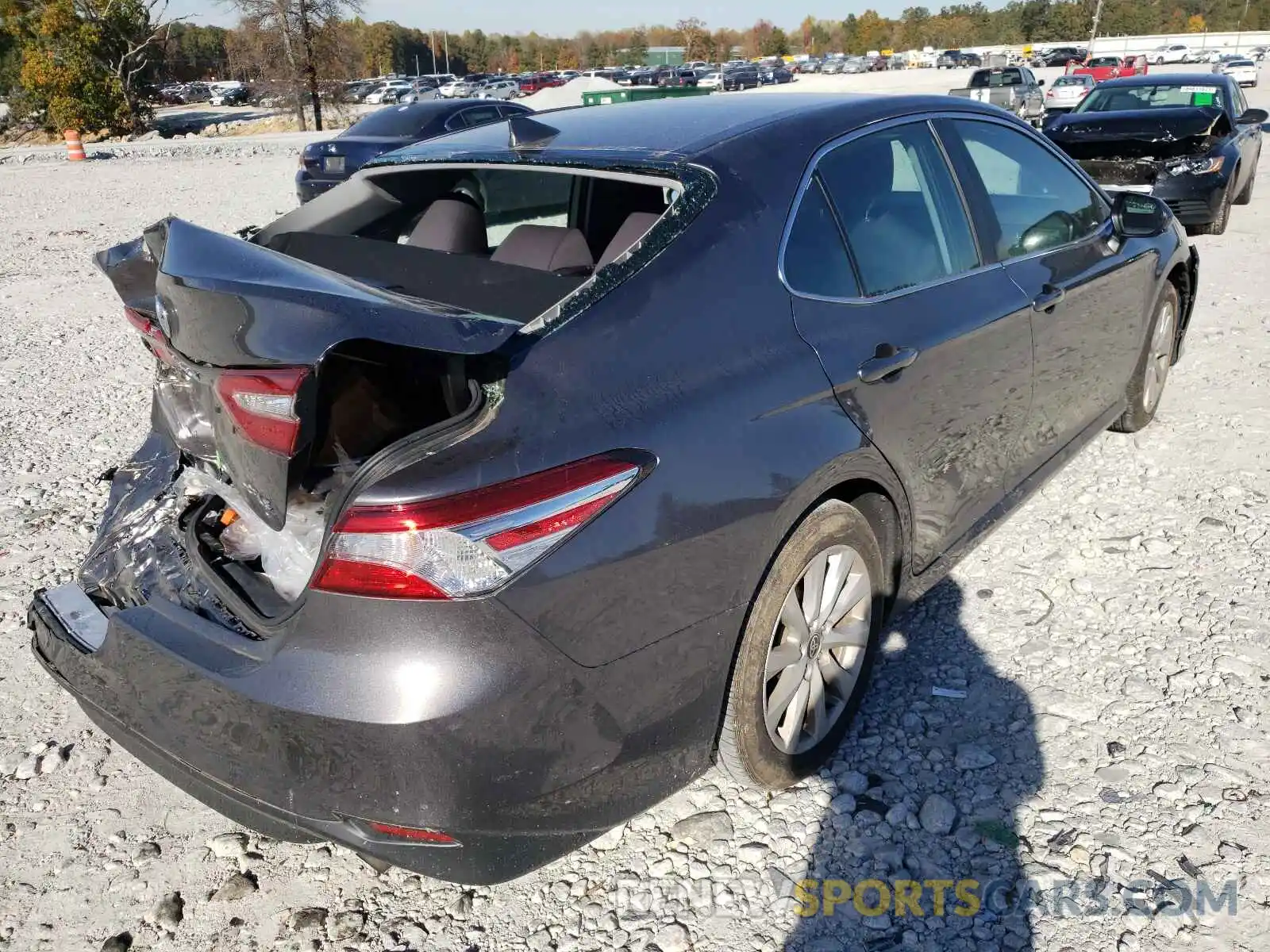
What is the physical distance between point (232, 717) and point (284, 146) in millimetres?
28991

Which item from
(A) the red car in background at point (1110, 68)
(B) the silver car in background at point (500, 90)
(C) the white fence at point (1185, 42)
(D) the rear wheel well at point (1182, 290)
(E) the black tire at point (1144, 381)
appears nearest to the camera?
(E) the black tire at point (1144, 381)

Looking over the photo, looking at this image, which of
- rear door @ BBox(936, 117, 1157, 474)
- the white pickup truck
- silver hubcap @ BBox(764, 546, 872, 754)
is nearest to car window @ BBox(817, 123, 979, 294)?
rear door @ BBox(936, 117, 1157, 474)

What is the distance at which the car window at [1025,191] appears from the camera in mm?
3377

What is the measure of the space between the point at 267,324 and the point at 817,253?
1426 mm

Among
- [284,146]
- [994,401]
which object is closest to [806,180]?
[994,401]

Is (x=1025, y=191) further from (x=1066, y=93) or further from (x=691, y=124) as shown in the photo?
(x=1066, y=93)

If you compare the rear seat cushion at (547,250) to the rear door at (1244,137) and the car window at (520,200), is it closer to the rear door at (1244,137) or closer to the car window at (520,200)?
the car window at (520,200)

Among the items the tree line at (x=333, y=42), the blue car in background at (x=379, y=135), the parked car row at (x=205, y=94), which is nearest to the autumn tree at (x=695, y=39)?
the tree line at (x=333, y=42)

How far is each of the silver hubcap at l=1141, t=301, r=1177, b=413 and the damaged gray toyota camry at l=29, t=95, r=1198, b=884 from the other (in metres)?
1.65

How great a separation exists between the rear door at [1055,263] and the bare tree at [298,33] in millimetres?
41001

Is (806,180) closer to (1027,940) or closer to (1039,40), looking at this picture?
(1027,940)

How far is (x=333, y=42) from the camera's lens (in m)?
41.8

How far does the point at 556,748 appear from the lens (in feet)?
6.48

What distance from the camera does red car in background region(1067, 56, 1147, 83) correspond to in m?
35.4
